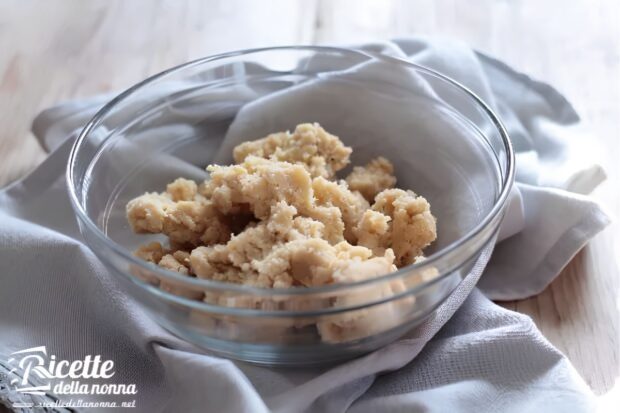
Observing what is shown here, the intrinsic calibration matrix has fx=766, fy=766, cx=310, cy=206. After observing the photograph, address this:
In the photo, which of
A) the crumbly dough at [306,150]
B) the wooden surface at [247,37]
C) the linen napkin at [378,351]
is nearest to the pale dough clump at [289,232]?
the crumbly dough at [306,150]

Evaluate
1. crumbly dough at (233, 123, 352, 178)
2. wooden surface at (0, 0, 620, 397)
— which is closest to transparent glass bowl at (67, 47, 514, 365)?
crumbly dough at (233, 123, 352, 178)

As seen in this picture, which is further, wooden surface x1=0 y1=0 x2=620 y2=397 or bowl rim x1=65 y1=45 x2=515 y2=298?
wooden surface x1=0 y1=0 x2=620 y2=397

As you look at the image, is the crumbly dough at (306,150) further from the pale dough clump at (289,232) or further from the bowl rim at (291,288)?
the bowl rim at (291,288)

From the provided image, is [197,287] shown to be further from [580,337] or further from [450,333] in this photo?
[580,337]

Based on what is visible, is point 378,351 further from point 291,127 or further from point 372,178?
point 291,127

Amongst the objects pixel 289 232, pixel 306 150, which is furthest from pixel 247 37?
pixel 289 232

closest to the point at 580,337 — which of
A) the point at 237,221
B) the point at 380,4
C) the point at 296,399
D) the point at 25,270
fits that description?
the point at 296,399

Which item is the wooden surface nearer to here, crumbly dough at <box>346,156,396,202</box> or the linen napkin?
the linen napkin

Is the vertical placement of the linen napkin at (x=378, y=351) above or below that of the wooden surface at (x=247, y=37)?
below
